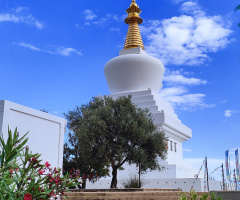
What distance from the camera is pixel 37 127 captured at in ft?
37.8

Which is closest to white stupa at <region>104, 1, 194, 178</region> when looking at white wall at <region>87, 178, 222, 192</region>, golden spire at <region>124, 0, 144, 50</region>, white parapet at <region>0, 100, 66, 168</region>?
golden spire at <region>124, 0, 144, 50</region>

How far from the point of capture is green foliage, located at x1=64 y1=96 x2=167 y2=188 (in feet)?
64.2

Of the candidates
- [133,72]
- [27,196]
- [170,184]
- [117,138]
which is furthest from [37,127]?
[133,72]

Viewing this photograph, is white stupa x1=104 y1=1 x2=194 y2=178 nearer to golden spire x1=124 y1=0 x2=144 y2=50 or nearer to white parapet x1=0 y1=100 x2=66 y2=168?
golden spire x1=124 y1=0 x2=144 y2=50

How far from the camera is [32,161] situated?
20.8 ft

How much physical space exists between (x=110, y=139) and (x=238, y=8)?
13.3 m

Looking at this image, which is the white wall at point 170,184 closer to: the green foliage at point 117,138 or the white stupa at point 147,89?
the white stupa at point 147,89

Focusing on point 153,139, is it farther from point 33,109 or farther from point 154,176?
point 33,109

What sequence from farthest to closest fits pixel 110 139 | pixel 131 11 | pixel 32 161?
1. pixel 131 11
2. pixel 110 139
3. pixel 32 161

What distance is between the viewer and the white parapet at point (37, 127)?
10.3m

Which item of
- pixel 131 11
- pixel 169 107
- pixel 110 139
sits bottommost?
pixel 110 139

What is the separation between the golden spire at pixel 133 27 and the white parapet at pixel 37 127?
2153 centimetres

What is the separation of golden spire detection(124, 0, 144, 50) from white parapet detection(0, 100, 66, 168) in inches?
848

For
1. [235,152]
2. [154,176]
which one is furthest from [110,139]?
[235,152]
